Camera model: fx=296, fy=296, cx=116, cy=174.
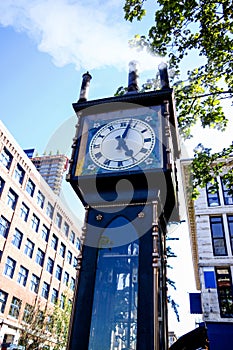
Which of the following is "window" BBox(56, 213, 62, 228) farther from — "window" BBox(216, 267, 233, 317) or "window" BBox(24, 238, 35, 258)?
"window" BBox(216, 267, 233, 317)

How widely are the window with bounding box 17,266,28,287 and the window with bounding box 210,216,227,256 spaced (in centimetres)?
1430

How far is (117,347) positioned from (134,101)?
131 inches

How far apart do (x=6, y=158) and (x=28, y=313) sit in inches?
445

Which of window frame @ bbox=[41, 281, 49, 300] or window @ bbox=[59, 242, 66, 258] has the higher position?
window @ bbox=[59, 242, 66, 258]

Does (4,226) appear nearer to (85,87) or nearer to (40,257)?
(40,257)

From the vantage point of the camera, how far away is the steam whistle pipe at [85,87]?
5.01 meters

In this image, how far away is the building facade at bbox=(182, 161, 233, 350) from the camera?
1397cm

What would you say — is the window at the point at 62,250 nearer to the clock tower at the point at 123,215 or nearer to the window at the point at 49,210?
the window at the point at 49,210

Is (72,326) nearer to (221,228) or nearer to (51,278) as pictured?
(221,228)

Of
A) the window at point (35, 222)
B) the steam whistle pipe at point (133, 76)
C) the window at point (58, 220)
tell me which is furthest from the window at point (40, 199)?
the steam whistle pipe at point (133, 76)

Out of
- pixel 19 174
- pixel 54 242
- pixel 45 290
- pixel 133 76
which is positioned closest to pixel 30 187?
pixel 19 174

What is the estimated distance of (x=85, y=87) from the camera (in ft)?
17.0

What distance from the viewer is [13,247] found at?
21.4 metres

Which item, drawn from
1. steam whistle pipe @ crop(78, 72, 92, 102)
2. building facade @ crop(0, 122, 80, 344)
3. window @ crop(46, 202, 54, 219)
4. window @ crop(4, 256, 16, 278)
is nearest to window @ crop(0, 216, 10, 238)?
building facade @ crop(0, 122, 80, 344)
